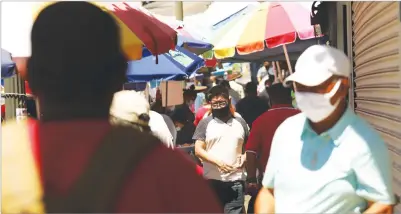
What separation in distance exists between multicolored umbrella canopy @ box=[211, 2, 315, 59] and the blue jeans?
1.77m

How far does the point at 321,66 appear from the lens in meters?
3.00

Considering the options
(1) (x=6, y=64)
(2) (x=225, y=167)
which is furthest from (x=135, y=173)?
(2) (x=225, y=167)

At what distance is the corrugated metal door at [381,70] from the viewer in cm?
453

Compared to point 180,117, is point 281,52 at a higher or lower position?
higher

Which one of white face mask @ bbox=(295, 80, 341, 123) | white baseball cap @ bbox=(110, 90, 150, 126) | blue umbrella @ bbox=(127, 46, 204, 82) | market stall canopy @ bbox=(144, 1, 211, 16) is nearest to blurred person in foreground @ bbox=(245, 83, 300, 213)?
white baseball cap @ bbox=(110, 90, 150, 126)

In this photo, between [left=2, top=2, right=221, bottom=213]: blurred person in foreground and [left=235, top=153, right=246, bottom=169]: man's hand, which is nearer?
[left=2, top=2, right=221, bottom=213]: blurred person in foreground

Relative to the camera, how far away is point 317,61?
3.02 meters

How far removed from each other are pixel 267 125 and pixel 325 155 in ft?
9.28

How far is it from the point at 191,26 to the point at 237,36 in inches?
139

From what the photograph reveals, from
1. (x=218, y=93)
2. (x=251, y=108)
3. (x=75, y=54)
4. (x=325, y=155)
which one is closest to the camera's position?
(x=75, y=54)

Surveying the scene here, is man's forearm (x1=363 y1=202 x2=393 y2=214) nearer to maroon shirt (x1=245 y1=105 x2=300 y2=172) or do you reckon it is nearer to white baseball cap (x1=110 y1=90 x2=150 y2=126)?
white baseball cap (x1=110 y1=90 x2=150 y2=126)

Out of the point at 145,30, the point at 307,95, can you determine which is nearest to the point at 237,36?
the point at 145,30

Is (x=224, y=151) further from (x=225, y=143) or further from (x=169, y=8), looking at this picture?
(x=169, y=8)

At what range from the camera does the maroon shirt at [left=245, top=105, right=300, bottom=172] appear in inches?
226
